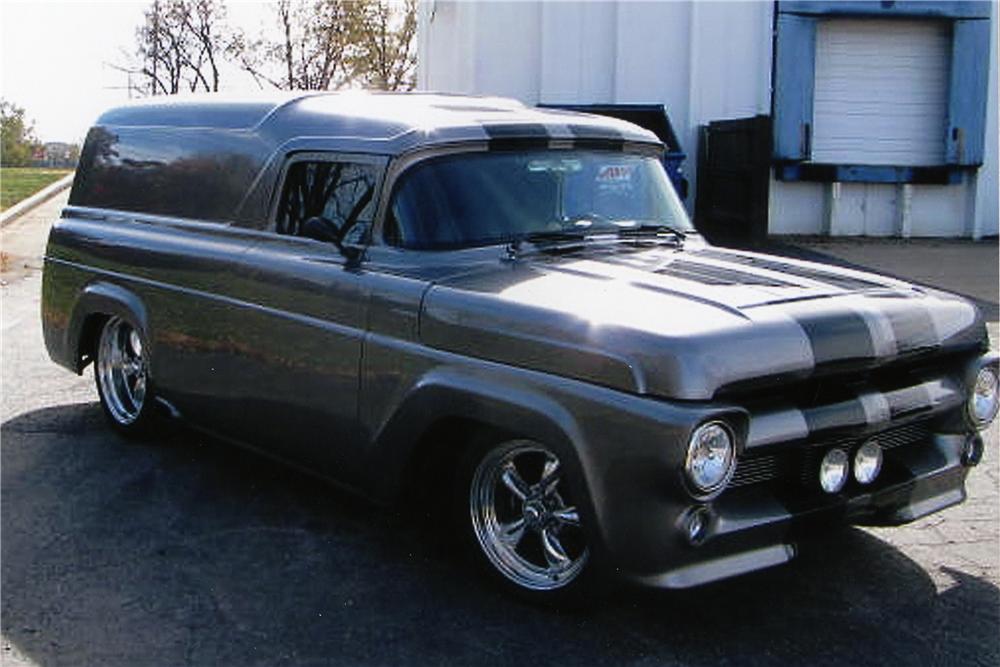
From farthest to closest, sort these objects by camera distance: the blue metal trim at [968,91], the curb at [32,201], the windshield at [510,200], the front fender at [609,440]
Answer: the curb at [32,201], the blue metal trim at [968,91], the windshield at [510,200], the front fender at [609,440]

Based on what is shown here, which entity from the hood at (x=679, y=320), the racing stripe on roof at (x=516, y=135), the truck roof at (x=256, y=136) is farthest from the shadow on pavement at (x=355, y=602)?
the racing stripe on roof at (x=516, y=135)

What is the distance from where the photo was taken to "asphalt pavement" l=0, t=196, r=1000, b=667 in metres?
3.66

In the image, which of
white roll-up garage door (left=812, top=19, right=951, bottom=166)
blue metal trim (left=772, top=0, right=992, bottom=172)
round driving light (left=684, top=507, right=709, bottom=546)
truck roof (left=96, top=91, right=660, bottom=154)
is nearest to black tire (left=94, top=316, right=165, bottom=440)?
truck roof (left=96, top=91, right=660, bottom=154)

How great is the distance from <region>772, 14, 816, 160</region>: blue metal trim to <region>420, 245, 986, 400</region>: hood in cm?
1025

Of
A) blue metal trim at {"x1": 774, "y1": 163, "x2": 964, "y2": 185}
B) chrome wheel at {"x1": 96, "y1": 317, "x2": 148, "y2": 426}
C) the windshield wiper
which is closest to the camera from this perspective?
the windshield wiper

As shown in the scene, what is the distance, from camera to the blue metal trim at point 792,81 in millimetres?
14227

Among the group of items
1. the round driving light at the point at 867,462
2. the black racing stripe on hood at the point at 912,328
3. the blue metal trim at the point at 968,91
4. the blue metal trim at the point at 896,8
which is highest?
the blue metal trim at the point at 896,8

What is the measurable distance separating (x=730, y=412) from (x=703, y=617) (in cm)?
90

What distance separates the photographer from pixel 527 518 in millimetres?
3975

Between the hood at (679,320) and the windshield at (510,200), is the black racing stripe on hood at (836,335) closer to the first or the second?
the hood at (679,320)

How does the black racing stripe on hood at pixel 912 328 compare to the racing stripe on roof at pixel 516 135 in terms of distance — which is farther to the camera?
the racing stripe on roof at pixel 516 135

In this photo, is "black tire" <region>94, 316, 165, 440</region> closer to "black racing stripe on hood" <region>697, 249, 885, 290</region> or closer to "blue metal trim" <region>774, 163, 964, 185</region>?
"black racing stripe on hood" <region>697, 249, 885, 290</region>

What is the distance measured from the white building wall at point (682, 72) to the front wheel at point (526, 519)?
36.5 feet

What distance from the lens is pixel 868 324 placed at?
3.82m
